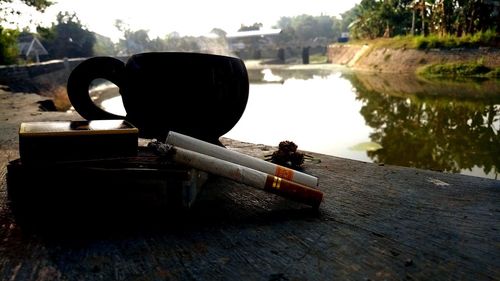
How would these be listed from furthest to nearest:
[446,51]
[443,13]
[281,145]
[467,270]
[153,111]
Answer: [443,13] → [446,51] → [281,145] → [153,111] → [467,270]

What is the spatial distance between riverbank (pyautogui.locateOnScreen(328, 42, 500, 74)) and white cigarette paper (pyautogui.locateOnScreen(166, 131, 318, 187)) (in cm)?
2175

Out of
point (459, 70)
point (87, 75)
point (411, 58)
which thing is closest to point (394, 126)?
point (87, 75)

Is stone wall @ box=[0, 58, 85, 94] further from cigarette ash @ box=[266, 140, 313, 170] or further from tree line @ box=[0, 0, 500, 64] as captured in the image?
cigarette ash @ box=[266, 140, 313, 170]

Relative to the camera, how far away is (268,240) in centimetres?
124

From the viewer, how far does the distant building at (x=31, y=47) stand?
34.3 m

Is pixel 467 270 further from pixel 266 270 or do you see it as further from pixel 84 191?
pixel 84 191

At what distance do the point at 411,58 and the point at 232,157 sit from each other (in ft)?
81.5

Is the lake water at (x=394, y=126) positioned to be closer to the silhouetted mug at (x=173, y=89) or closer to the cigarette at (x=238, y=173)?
the silhouetted mug at (x=173, y=89)

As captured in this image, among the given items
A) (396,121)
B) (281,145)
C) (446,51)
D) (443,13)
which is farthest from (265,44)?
(281,145)

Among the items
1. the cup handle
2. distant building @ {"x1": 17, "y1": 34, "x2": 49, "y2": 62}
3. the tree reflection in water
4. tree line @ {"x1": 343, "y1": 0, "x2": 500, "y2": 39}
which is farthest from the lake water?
distant building @ {"x1": 17, "y1": 34, "x2": 49, "y2": 62}

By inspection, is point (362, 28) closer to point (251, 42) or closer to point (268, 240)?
point (251, 42)

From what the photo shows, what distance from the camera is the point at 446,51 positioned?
69.7 ft

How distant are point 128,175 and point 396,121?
9.05 meters

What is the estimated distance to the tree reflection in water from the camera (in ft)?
19.8
